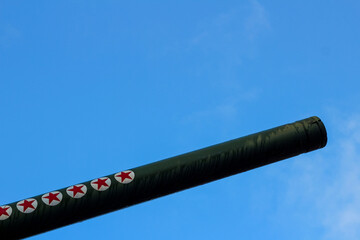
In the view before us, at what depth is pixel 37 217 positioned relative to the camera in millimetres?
4977

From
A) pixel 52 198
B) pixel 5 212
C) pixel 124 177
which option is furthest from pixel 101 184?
pixel 5 212

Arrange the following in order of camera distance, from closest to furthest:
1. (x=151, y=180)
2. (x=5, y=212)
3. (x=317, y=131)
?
(x=5, y=212), (x=151, y=180), (x=317, y=131)

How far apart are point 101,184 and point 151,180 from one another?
1.41ft

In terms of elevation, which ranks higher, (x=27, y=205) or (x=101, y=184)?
(x=101, y=184)

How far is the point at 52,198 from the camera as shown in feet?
16.7

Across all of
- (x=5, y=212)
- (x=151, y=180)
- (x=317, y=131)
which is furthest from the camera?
(x=317, y=131)

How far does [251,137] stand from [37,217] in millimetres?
1877

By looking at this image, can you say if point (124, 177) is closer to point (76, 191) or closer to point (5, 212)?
point (76, 191)

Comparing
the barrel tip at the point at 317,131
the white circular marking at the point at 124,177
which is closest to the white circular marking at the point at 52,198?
the white circular marking at the point at 124,177

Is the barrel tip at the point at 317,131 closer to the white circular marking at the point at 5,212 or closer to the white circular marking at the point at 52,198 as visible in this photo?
the white circular marking at the point at 52,198

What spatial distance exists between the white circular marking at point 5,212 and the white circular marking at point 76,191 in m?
0.49

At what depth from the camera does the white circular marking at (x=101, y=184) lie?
16.9 feet

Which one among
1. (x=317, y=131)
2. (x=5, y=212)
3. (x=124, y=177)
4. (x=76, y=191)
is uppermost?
(x=317, y=131)

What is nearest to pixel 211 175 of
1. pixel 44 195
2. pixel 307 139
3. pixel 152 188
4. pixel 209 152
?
pixel 209 152
